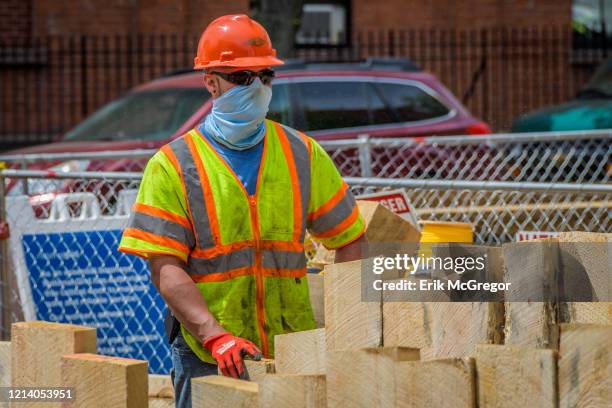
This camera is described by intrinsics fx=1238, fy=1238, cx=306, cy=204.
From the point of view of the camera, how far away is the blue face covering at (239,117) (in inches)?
142

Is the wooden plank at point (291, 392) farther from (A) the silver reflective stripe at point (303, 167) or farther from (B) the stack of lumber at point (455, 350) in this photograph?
(A) the silver reflective stripe at point (303, 167)

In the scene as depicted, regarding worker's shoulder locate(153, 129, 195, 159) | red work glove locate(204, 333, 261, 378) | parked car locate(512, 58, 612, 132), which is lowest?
parked car locate(512, 58, 612, 132)

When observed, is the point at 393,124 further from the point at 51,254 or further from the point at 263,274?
the point at 263,274

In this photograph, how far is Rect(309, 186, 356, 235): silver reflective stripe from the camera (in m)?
3.74

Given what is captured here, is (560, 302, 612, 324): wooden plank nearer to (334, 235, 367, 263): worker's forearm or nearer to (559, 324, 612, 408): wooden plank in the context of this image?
(559, 324, 612, 408): wooden plank

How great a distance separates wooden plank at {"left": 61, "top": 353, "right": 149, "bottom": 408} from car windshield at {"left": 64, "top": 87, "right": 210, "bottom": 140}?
23.1 feet

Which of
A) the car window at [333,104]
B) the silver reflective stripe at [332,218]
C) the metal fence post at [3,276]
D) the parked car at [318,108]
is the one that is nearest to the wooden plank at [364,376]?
the silver reflective stripe at [332,218]

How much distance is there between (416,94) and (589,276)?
8355 millimetres

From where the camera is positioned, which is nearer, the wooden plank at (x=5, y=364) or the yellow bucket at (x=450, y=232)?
the wooden plank at (x=5, y=364)

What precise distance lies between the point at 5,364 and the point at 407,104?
7.81 metres

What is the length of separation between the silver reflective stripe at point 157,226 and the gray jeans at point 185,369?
1.05 ft

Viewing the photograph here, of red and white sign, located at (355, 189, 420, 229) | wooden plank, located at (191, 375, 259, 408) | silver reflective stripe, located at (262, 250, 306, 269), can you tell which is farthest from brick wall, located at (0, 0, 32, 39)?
wooden plank, located at (191, 375, 259, 408)

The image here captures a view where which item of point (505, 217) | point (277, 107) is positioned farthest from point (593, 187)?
point (277, 107)

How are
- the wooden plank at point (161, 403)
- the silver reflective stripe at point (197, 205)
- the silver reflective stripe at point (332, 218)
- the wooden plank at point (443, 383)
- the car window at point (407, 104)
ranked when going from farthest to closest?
the car window at point (407, 104) < the wooden plank at point (161, 403) < the silver reflective stripe at point (332, 218) < the silver reflective stripe at point (197, 205) < the wooden plank at point (443, 383)
